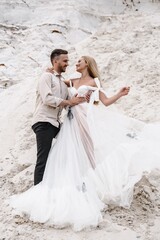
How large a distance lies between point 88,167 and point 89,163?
39 mm

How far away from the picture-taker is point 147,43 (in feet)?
23.0

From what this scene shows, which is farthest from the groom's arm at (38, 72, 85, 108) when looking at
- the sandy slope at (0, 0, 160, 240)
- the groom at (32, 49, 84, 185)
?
the sandy slope at (0, 0, 160, 240)

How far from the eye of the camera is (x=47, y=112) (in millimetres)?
3723

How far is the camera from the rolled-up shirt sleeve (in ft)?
11.9

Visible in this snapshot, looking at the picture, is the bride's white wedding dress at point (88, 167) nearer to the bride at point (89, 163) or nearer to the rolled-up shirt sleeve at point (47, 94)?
the bride at point (89, 163)

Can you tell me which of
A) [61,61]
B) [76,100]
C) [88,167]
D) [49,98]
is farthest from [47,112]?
[88,167]

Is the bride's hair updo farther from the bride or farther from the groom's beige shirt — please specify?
the groom's beige shirt

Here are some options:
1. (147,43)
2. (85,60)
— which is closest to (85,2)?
(147,43)

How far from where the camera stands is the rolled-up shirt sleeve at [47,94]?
11.9 ft

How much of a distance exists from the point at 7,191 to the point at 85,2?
23.4 ft

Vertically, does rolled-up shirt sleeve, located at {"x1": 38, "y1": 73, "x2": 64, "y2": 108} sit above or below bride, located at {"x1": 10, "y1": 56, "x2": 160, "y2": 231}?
above

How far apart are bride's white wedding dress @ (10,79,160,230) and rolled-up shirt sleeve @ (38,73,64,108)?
29 centimetres

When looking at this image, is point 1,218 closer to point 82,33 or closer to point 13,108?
point 13,108

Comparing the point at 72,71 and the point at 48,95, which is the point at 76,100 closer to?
the point at 48,95
